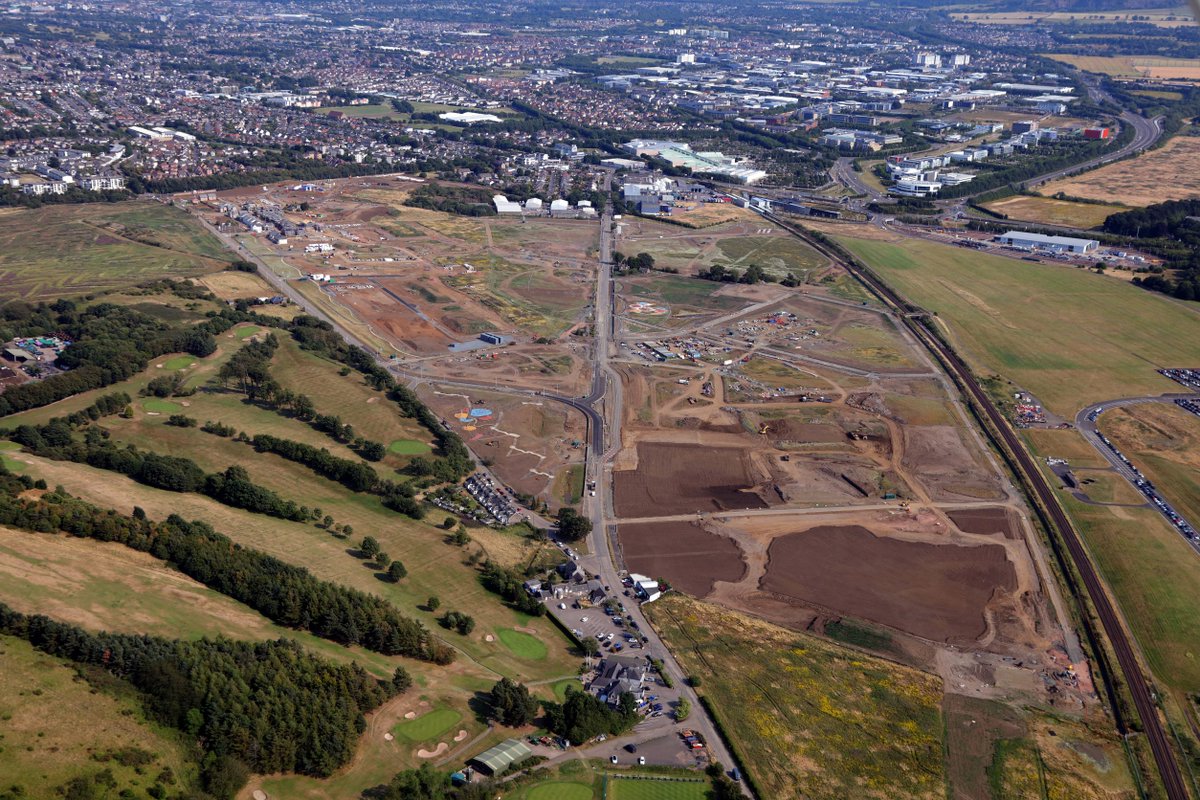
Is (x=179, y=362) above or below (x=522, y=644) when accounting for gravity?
above

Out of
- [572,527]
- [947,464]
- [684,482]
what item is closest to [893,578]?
[684,482]

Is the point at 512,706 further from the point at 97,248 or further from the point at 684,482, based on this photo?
the point at 97,248

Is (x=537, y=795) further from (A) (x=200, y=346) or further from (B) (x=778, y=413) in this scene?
(A) (x=200, y=346)

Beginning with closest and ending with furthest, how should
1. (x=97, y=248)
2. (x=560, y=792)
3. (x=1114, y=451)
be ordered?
(x=560, y=792), (x=1114, y=451), (x=97, y=248)

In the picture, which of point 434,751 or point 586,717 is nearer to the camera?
point 434,751

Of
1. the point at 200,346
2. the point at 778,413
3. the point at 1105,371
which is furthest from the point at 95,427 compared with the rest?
the point at 1105,371

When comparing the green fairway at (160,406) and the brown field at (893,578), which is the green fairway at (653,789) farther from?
the green fairway at (160,406)

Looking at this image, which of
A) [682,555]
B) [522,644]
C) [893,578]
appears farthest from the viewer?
[682,555]

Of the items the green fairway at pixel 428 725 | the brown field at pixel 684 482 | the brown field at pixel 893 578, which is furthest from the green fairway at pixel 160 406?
the brown field at pixel 893 578
